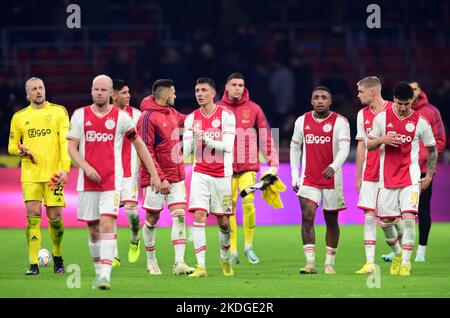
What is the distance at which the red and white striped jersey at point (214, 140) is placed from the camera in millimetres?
14617

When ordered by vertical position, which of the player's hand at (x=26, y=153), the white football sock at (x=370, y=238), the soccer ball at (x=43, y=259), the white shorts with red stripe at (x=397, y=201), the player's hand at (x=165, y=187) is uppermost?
the player's hand at (x=26, y=153)

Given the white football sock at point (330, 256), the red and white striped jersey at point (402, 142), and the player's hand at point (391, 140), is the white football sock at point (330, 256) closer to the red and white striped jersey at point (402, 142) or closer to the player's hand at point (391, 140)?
the red and white striped jersey at point (402, 142)

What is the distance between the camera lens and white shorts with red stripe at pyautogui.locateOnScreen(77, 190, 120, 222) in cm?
1267

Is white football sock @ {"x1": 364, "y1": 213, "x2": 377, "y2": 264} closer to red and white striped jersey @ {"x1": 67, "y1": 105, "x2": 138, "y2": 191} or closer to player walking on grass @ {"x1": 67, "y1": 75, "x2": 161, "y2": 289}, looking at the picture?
player walking on grass @ {"x1": 67, "y1": 75, "x2": 161, "y2": 289}

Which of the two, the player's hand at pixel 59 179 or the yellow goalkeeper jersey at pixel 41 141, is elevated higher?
the yellow goalkeeper jersey at pixel 41 141

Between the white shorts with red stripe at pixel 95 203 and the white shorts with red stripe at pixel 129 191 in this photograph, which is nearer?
the white shorts with red stripe at pixel 95 203

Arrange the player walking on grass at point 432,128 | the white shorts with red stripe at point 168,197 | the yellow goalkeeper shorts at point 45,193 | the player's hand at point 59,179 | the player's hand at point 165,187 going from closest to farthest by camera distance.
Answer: the player's hand at point 165,187, the player's hand at point 59,179, the yellow goalkeeper shorts at point 45,193, the white shorts with red stripe at point 168,197, the player walking on grass at point 432,128

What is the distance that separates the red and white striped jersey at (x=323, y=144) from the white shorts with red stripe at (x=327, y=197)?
0.06 m

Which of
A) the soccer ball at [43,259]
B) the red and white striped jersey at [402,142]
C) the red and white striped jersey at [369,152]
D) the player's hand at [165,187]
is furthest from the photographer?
the soccer ball at [43,259]

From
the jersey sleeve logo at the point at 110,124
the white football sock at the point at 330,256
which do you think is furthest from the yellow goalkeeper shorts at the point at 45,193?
the white football sock at the point at 330,256

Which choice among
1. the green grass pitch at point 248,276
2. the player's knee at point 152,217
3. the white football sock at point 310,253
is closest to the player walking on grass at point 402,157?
the green grass pitch at point 248,276

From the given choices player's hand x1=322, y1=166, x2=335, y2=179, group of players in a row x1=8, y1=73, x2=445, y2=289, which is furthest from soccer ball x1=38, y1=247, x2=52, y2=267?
player's hand x1=322, y1=166, x2=335, y2=179

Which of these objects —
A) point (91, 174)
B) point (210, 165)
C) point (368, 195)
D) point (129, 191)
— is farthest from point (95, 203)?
point (368, 195)
